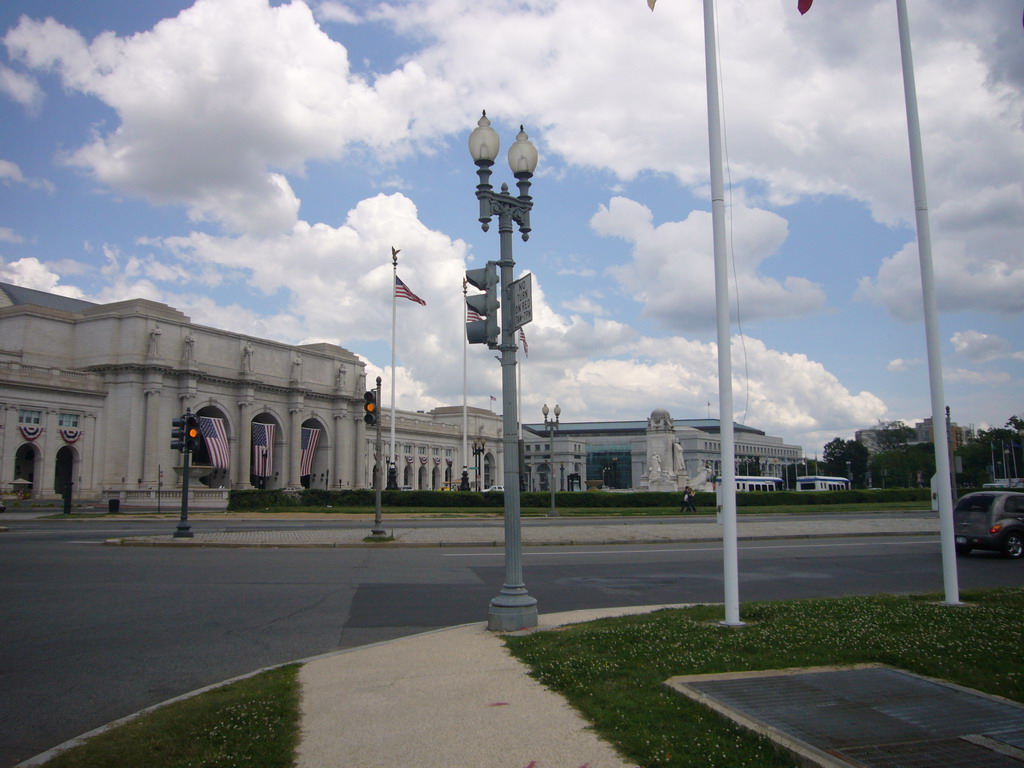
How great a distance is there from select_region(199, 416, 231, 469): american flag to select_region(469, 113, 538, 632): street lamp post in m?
69.9

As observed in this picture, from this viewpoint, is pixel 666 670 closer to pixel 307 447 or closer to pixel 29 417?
pixel 29 417

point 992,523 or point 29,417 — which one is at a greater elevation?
point 29,417

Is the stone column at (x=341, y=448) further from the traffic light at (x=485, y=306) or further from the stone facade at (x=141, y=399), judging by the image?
the traffic light at (x=485, y=306)

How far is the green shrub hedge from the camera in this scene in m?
52.2

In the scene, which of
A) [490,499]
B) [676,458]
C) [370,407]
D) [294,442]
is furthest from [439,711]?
[294,442]

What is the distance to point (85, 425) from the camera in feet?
232

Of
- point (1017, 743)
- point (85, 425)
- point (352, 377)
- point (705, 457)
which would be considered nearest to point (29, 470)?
point (85, 425)

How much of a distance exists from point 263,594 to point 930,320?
11.1 metres

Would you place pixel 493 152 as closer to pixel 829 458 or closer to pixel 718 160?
pixel 718 160

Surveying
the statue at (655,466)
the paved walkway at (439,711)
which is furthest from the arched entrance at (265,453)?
the paved walkway at (439,711)

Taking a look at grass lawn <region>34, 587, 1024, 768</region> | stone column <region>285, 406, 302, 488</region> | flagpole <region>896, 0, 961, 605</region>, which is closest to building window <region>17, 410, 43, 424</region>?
stone column <region>285, 406, 302, 488</region>

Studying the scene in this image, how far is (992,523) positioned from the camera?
742 inches

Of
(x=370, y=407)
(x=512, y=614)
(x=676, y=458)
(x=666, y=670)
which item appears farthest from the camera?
(x=676, y=458)

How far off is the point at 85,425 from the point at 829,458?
132 meters
